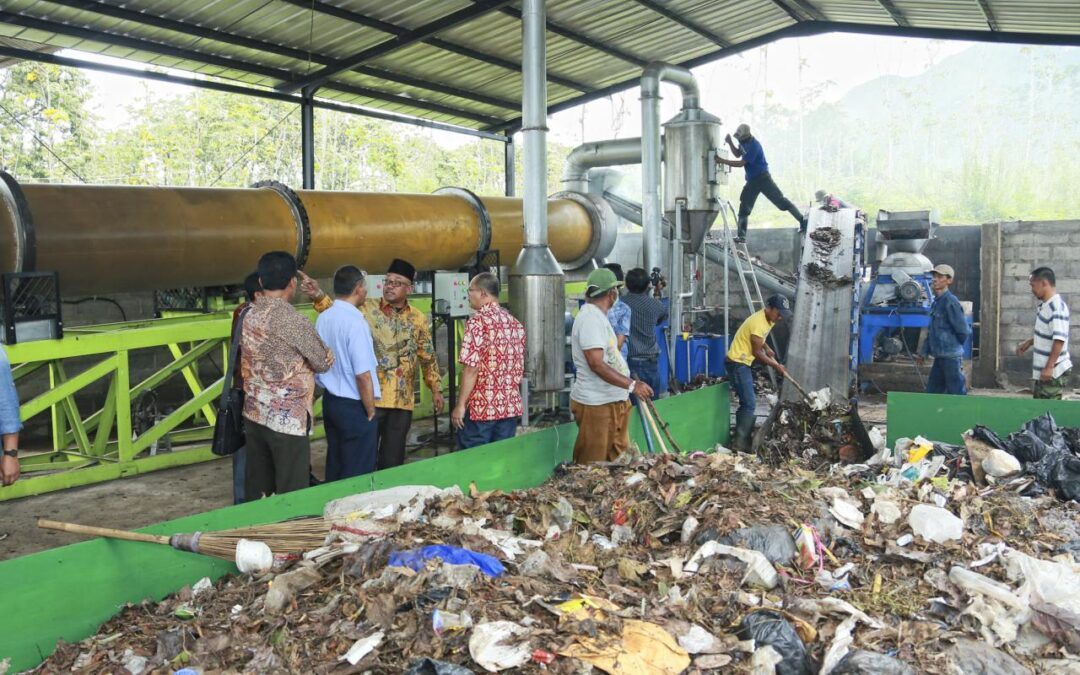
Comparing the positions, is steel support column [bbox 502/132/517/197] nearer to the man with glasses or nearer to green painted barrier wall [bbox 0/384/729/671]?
the man with glasses

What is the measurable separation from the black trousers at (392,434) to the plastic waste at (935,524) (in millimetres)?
3213

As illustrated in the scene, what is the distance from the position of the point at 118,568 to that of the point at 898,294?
957 centimetres

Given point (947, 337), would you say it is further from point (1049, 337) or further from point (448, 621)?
point (448, 621)

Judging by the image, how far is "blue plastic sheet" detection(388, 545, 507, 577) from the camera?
340cm

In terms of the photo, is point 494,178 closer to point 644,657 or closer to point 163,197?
point 163,197

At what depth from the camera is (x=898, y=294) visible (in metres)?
10.6

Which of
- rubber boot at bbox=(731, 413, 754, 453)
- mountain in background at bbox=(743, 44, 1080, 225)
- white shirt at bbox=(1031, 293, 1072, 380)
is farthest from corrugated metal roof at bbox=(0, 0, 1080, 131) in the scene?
mountain in background at bbox=(743, 44, 1080, 225)

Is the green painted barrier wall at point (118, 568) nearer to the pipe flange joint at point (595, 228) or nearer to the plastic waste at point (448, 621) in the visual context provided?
the plastic waste at point (448, 621)

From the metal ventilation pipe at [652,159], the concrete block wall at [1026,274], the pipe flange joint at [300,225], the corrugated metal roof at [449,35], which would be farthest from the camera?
the concrete block wall at [1026,274]

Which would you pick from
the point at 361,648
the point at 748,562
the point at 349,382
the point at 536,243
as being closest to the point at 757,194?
the point at 536,243

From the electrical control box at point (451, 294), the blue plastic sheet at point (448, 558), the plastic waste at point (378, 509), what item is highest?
the electrical control box at point (451, 294)

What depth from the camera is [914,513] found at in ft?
14.3

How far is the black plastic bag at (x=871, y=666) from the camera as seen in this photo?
2.86 meters

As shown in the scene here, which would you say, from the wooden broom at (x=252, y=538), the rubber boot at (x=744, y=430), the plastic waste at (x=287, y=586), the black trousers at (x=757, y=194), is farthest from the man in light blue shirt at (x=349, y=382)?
the black trousers at (x=757, y=194)
